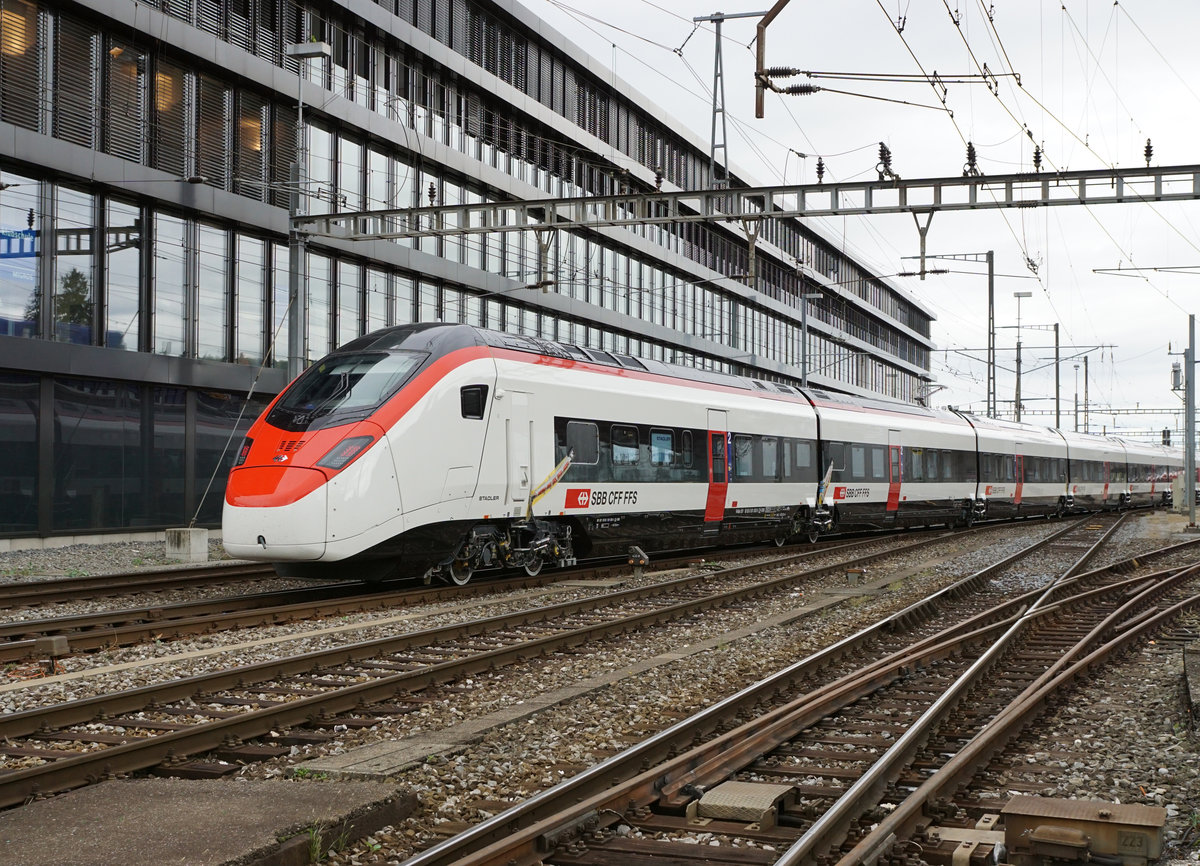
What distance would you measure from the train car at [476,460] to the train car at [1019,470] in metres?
15.8

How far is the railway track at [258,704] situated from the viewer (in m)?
6.20

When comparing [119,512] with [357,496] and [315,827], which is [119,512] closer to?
[357,496]

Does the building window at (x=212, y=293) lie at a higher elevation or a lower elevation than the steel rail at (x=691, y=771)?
higher

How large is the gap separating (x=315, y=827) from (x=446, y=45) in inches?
1263

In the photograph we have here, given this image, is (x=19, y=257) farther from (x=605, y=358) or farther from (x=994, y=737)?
(x=994, y=737)

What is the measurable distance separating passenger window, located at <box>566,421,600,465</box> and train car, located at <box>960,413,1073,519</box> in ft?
65.2

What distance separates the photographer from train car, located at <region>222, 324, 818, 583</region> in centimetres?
1233

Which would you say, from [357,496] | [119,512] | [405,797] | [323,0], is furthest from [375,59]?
[405,797]

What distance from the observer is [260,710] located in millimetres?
7117

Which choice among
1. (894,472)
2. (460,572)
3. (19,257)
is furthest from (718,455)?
(19,257)

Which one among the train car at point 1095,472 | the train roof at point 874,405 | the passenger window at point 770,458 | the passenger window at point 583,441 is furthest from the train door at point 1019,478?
the passenger window at point 583,441

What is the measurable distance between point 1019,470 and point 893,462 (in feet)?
36.1

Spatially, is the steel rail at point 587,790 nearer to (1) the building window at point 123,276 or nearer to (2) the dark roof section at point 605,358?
(2) the dark roof section at point 605,358

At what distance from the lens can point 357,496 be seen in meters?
12.3
